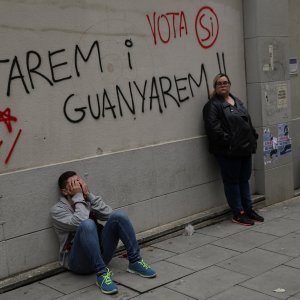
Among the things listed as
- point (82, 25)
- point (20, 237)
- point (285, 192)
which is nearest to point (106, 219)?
point (20, 237)

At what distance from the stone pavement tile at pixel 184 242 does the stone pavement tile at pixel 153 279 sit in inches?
19.0

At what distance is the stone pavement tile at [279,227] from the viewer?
18.5 ft

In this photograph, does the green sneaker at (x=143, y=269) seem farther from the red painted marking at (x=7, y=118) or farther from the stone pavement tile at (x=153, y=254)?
the red painted marking at (x=7, y=118)

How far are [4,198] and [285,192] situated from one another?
4143 mm

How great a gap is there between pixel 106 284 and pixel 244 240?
1.86 metres

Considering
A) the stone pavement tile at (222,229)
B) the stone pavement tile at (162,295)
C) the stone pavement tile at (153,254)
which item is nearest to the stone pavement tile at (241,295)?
the stone pavement tile at (162,295)

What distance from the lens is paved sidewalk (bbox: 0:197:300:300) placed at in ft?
13.4

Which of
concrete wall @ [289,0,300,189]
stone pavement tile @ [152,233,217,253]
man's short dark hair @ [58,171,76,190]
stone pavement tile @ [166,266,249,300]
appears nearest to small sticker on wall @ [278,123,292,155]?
concrete wall @ [289,0,300,189]

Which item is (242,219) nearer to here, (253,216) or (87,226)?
(253,216)

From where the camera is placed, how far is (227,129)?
19.1 feet

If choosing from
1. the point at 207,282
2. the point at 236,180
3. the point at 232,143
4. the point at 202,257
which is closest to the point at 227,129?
the point at 232,143

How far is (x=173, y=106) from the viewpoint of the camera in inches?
225

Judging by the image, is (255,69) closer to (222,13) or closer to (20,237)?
(222,13)

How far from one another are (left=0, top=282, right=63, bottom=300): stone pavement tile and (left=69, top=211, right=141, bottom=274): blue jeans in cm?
33
